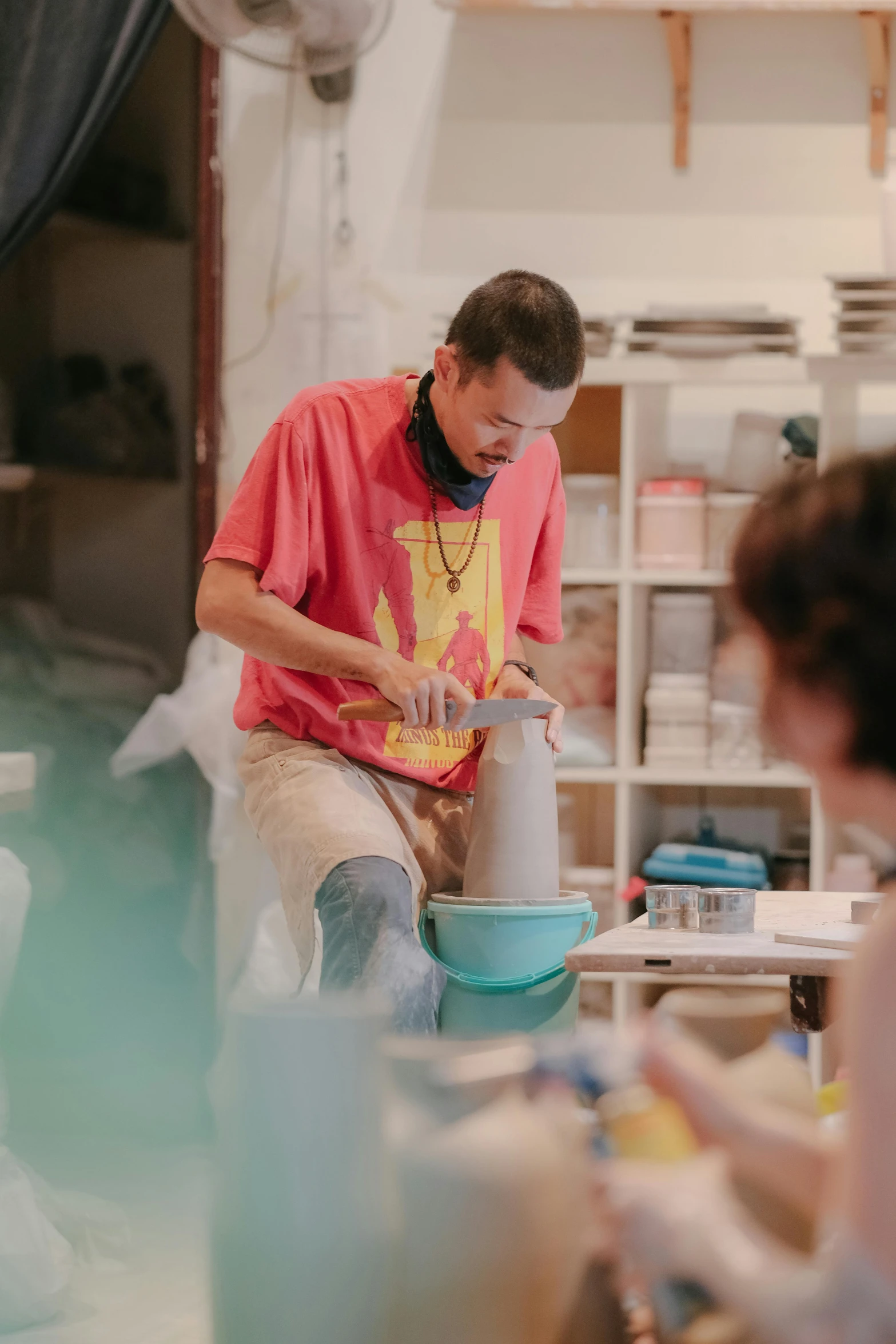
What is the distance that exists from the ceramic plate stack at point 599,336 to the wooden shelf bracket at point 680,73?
0.61m

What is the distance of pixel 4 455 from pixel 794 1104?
282 cm

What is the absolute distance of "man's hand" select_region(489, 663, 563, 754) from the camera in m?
2.21

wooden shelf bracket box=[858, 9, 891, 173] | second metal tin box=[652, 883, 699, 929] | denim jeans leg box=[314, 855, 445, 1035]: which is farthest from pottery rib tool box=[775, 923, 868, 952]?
wooden shelf bracket box=[858, 9, 891, 173]

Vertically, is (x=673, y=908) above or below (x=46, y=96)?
below

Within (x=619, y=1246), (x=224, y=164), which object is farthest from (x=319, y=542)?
(x=224, y=164)

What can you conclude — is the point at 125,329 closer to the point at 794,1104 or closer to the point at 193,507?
the point at 193,507

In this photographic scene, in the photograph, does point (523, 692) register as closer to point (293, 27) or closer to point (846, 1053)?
point (846, 1053)

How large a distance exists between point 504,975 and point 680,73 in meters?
2.53

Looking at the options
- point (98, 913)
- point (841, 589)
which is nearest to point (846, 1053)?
point (841, 589)

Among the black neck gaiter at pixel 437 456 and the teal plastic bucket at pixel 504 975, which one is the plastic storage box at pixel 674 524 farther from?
the teal plastic bucket at pixel 504 975

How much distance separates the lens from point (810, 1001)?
1827 millimetres

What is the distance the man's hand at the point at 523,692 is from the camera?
221cm

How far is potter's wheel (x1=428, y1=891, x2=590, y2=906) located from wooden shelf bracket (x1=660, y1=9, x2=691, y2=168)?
230 cm

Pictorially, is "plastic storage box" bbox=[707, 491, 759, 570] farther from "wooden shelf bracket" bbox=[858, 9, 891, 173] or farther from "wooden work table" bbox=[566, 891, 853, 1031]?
"wooden work table" bbox=[566, 891, 853, 1031]
